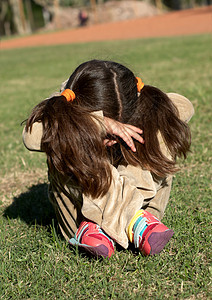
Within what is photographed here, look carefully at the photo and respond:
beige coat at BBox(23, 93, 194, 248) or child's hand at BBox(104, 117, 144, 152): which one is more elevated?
child's hand at BBox(104, 117, 144, 152)

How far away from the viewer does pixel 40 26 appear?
37906 mm

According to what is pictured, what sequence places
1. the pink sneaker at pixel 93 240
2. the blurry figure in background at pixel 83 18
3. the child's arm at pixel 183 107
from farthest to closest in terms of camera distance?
the blurry figure in background at pixel 83 18 → the child's arm at pixel 183 107 → the pink sneaker at pixel 93 240

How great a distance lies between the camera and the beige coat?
6.89 feet

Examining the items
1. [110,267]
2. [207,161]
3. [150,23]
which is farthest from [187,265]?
[150,23]

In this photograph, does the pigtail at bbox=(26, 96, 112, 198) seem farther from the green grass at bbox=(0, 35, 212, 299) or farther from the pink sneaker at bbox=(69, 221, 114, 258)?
the green grass at bbox=(0, 35, 212, 299)

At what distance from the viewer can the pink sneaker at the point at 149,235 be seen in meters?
2.00

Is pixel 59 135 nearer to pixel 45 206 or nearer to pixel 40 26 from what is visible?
pixel 45 206

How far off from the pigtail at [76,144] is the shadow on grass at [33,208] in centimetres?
62

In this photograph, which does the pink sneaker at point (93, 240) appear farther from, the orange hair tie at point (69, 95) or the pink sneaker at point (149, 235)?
the orange hair tie at point (69, 95)

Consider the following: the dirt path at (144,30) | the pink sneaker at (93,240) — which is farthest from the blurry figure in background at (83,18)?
the pink sneaker at (93,240)

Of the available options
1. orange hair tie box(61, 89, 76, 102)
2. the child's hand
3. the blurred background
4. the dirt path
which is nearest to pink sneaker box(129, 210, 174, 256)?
the child's hand

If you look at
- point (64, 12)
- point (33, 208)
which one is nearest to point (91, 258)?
point (33, 208)

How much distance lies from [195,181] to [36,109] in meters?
1.45

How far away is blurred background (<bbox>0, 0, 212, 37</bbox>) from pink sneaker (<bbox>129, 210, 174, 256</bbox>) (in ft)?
110
